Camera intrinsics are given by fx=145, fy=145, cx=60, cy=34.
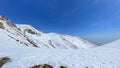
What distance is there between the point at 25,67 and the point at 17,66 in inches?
38.2

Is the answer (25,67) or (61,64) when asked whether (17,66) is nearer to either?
(25,67)

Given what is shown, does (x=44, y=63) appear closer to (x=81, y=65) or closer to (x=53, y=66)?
(x=53, y=66)

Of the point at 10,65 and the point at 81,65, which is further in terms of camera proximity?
the point at 10,65

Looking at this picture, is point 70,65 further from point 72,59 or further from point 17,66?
point 17,66

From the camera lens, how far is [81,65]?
1370 centimetres

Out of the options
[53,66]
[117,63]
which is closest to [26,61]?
[53,66]

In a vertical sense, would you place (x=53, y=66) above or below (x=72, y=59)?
below

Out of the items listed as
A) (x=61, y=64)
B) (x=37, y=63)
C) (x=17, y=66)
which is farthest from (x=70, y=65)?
(x=17, y=66)

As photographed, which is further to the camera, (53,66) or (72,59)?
(72,59)

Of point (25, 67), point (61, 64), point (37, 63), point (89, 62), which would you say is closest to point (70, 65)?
point (61, 64)

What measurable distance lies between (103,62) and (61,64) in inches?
167

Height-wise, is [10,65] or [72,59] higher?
[72,59]

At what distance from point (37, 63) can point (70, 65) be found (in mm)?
3397

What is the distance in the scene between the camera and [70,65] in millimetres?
13797
